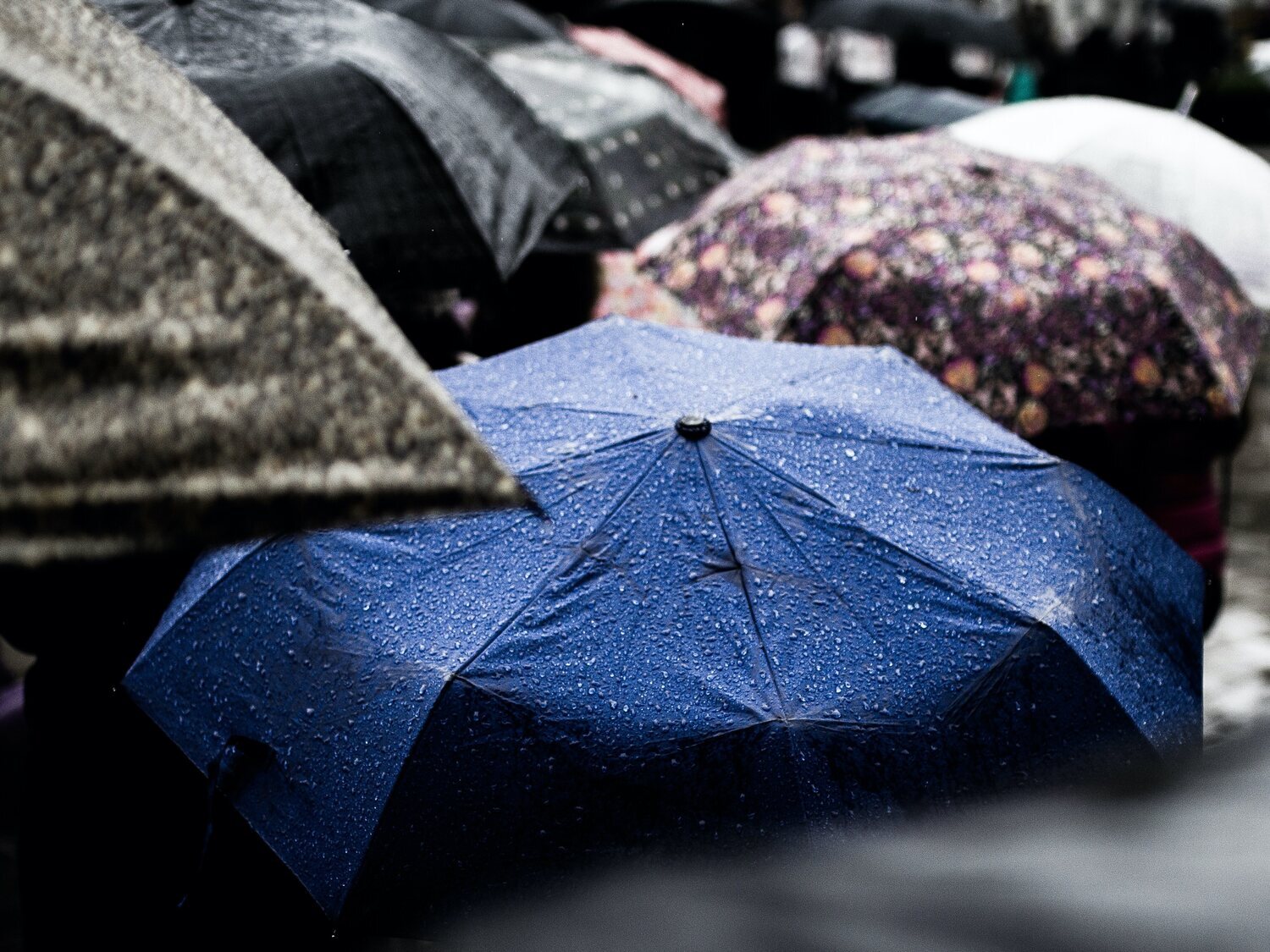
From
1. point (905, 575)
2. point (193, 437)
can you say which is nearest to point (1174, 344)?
point (905, 575)

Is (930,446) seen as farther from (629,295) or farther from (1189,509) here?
(629,295)

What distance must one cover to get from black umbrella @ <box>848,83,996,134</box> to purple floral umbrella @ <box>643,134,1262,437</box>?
6140 mm

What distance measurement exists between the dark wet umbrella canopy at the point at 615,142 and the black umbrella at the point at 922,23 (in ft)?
24.4

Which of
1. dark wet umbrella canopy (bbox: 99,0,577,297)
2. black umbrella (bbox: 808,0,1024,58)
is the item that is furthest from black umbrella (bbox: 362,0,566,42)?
black umbrella (bbox: 808,0,1024,58)

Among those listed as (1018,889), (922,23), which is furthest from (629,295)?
(922,23)

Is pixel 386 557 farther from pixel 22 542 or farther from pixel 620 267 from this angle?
pixel 620 267

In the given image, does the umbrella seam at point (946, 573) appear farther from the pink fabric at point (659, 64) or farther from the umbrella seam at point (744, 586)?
the pink fabric at point (659, 64)

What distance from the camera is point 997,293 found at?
402cm

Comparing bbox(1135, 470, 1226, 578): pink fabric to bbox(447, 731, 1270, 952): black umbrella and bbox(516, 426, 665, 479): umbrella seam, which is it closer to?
bbox(516, 426, 665, 479): umbrella seam

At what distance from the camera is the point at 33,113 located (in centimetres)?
123

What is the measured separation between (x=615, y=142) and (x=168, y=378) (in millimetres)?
4523

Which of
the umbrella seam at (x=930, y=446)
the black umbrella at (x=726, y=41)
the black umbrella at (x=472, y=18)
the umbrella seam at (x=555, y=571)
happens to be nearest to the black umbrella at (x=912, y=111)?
the black umbrella at (x=726, y=41)

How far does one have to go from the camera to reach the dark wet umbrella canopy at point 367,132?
371 cm

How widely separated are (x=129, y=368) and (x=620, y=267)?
13.5 ft
